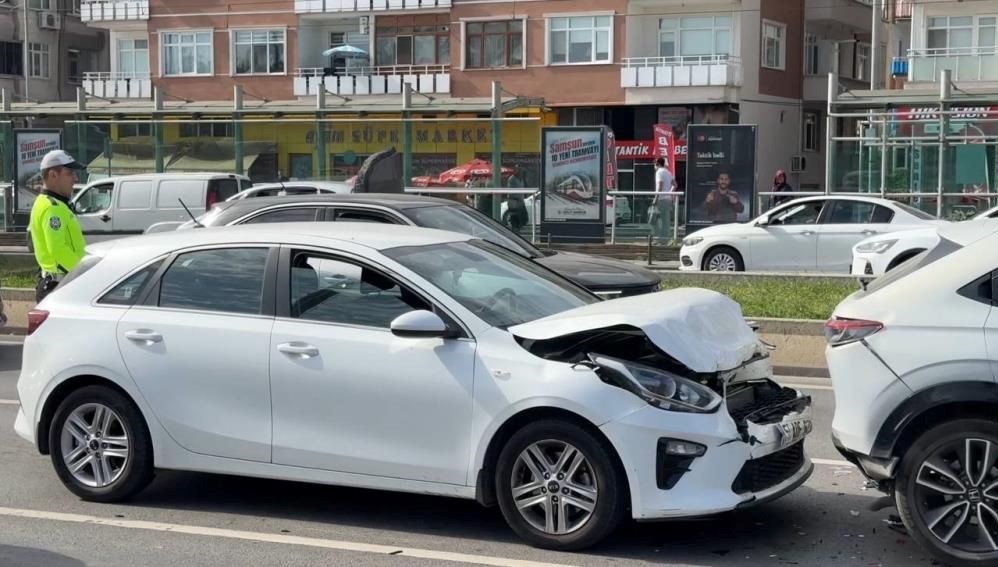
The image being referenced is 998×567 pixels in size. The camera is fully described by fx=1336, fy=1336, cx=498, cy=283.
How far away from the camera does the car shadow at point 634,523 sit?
641 centimetres

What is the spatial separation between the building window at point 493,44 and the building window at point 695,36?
5.52m

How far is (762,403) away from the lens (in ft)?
22.1

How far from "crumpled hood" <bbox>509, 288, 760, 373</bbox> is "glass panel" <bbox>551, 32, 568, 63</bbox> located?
43.5 metres

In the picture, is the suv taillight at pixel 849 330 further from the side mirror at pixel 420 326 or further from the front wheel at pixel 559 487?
the side mirror at pixel 420 326

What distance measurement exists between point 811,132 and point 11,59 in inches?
1481

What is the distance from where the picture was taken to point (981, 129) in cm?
2719

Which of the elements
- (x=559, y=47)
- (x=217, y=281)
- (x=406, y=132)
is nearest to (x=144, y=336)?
(x=217, y=281)

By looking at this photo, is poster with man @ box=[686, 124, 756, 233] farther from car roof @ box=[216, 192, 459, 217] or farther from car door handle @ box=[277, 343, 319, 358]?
car door handle @ box=[277, 343, 319, 358]

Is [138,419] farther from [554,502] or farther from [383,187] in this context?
[383,187]

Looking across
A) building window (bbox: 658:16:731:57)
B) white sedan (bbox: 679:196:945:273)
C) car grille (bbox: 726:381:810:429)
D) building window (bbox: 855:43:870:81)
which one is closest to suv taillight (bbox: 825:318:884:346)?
car grille (bbox: 726:381:810:429)

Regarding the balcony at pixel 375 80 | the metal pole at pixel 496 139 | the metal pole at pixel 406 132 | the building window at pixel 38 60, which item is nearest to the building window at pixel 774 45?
the balcony at pixel 375 80

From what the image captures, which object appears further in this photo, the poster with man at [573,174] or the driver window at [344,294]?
the poster with man at [573,174]

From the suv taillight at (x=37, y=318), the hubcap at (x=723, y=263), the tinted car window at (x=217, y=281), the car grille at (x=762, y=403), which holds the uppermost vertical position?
the tinted car window at (x=217, y=281)

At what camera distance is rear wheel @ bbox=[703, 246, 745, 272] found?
882 inches
